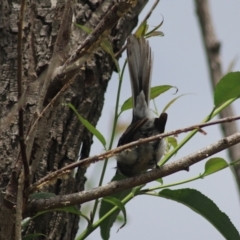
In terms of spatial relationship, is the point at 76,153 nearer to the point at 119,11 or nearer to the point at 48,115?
the point at 48,115

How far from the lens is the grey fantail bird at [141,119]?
6.19ft

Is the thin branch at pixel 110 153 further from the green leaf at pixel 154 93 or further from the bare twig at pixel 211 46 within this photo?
the green leaf at pixel 154 93

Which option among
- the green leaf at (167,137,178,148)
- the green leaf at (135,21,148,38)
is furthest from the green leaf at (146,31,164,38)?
the green leaf at (167,137,178,148)

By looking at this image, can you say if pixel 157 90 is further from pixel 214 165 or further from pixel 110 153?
pixel 110 153

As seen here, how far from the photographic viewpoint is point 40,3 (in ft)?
6.81

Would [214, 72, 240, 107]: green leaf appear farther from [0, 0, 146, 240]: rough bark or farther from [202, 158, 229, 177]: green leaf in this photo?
[0, 0, 146, 240]: rough bark

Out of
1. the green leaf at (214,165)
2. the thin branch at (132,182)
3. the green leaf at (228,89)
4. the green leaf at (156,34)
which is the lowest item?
the thin branch at (132,182)

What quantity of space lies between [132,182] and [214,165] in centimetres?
34

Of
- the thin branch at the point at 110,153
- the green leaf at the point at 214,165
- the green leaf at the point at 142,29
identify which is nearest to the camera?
the thin branch at the point at 110,153

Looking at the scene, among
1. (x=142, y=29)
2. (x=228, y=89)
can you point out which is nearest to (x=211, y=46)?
(x=228, y=89)

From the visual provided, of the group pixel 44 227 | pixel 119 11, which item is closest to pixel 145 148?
pixel 44 227

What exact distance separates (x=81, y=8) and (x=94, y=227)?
78 cm

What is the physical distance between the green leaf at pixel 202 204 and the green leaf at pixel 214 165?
0.07 m

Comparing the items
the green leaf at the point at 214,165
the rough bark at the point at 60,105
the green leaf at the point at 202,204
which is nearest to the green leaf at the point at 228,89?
the green leaf at the point at 214,165
